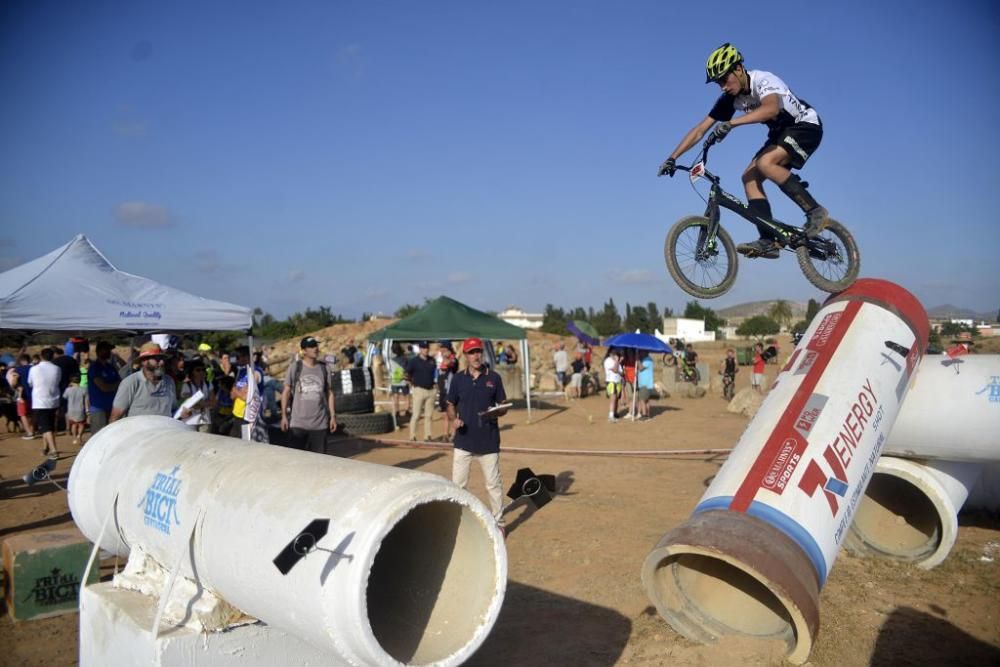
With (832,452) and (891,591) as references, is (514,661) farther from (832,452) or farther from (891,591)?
(891,591)

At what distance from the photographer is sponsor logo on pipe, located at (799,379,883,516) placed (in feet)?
16.4

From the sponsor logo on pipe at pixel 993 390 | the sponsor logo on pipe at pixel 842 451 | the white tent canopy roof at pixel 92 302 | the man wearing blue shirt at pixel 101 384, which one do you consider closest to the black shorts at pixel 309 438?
the man wearing blue shirt at pixel 101 384

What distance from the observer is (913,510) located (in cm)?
788

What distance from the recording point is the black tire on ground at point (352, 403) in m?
15.8

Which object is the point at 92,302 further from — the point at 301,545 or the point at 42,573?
the point at 301,545

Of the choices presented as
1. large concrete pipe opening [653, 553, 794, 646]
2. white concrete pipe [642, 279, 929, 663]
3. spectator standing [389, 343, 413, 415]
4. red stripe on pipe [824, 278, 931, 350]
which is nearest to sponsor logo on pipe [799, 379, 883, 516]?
white concrete pipe [642, 279, 929, 663]

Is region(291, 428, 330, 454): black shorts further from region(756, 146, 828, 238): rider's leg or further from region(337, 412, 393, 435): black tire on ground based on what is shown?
region(337, 412, 393, 435): black tire on ground

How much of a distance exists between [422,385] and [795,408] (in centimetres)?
936

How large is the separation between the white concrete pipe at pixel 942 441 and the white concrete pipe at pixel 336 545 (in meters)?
5.17

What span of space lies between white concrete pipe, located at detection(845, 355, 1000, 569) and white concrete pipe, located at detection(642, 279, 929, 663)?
83 centimetres

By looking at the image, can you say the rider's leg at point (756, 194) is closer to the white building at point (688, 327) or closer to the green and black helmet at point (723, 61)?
the green and black helmet at point (723, 61)

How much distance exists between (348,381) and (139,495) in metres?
12.5

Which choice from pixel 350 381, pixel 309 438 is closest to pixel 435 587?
pixel 309 438

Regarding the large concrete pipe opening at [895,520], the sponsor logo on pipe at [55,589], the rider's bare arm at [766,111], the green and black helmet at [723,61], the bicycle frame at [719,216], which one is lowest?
the large concrete pipe opening at [895,520]
